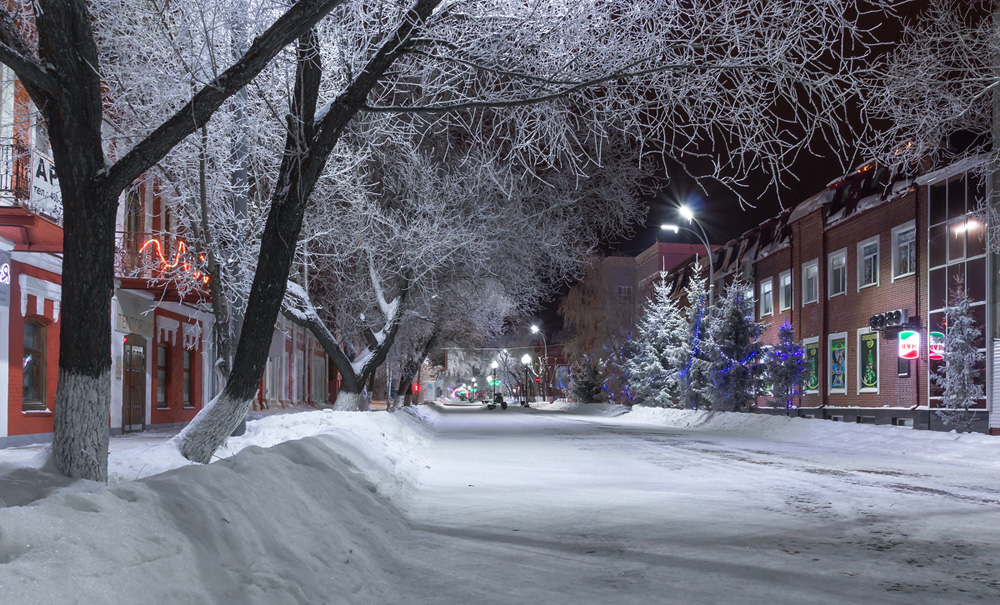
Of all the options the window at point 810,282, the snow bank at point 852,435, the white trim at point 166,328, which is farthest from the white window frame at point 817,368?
the white trim at point 166,328

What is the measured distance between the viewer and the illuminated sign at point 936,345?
2480cm

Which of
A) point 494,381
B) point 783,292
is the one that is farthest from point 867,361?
point 494,381

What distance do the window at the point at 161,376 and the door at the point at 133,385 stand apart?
1.25 m

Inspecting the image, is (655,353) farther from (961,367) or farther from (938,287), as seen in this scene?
(961,367)

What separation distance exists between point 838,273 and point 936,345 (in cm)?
788

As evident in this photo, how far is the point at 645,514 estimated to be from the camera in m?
8.82

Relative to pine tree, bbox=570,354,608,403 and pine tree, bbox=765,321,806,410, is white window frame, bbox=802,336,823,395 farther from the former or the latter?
pine tree, bbox=570,354,608,403

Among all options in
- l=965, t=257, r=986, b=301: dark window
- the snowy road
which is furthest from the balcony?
Result: l=965, t=257, r=986, b=301: dark window

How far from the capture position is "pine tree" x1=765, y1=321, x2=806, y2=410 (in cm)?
3098

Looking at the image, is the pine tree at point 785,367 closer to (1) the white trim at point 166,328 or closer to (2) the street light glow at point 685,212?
(2) the street light glow at point 685,212

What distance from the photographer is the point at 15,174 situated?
1341 cm

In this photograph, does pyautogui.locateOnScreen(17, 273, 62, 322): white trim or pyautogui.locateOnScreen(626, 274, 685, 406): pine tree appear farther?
pyautogui.locateOnScreen(626, 274, 685, 406): pine tree

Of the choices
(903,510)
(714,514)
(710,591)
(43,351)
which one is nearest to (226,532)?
(710,591)

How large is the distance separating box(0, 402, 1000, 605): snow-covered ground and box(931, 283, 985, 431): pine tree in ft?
35.2
